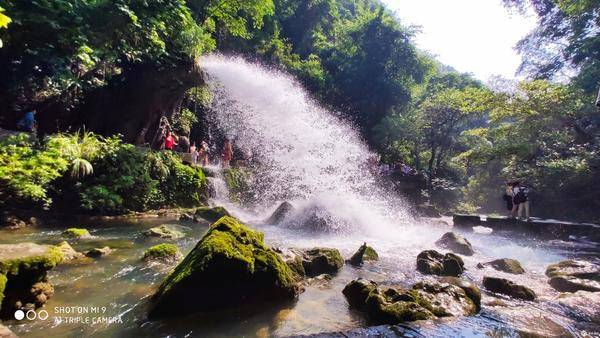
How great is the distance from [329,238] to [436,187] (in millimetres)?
28479

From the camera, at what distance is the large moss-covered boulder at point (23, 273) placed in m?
4.33

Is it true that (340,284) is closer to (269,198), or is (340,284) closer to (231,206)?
(231,206)

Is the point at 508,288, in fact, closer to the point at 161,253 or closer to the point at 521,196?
the point at 161,253

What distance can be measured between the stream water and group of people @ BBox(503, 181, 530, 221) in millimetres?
2348

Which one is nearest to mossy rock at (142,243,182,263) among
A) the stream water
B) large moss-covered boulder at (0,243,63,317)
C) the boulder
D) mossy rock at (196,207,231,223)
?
the stream water

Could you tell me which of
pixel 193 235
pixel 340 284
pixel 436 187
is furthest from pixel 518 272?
pixel 436 187

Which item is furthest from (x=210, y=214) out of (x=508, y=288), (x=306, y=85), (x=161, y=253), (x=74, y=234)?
(x=306, y=85)

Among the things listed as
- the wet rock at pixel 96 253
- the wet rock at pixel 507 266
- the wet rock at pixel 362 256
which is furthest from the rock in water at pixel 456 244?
the wet rock at pixel 96 253

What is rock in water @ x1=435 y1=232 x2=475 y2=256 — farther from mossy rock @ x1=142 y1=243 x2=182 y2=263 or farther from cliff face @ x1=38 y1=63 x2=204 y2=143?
cliff face @ x1=38 y1=63 x2=204 y2=143

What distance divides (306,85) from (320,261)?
98.3 feet

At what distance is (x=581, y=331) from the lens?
207 inches

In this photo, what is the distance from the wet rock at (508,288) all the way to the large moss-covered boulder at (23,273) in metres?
7.71

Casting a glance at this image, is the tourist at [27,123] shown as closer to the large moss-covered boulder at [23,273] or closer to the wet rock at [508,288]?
the large moss-covered boulder at [23,273]

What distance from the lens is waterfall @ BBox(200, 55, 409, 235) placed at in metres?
21.3
